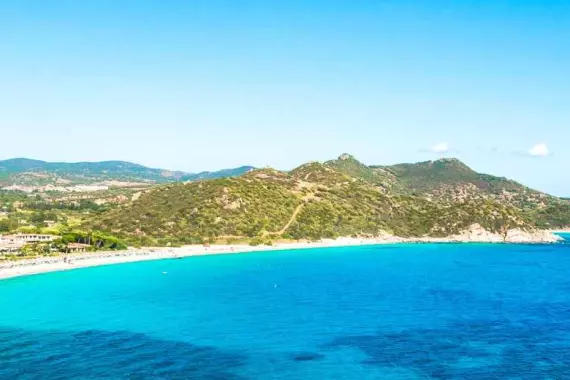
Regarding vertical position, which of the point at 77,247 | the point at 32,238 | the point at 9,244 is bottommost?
the point at 77,247

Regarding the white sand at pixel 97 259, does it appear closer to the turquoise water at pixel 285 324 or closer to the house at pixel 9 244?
A: the turquoise water at pixel 285 324

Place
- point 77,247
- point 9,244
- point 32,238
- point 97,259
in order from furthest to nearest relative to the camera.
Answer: point 32,238 < point 77,247 < point 9,244 < point 97,259

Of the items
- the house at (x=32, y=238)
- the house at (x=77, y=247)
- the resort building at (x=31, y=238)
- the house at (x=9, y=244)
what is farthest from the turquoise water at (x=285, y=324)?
the house at (x=32, y=238)

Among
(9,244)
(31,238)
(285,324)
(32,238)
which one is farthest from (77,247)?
(285,324)

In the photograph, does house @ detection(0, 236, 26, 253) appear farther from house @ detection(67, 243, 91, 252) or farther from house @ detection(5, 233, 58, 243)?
house @ detection(67, 243, 91, 252)

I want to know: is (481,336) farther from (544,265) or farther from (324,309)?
(544,265)

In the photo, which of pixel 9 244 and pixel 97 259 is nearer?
pixel 97 259

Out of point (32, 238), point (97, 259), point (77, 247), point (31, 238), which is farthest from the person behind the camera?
point (32, 238)

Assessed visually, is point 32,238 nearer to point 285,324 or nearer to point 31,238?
point 31,238
